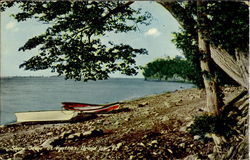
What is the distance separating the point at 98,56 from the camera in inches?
259

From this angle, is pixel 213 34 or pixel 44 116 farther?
pixel 44 116

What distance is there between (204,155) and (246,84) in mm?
1886

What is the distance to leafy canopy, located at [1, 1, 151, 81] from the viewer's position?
20.3 feet

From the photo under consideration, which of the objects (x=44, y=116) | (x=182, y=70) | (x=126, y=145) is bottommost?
(x=44, y=116)

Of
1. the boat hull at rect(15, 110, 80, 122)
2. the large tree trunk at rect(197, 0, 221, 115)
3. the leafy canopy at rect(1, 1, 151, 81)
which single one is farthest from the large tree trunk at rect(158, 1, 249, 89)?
the boat hull at rect(15, 110, 80, 122)

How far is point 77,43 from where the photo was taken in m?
6.50

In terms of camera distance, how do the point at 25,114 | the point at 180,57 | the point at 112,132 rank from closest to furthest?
the point at 180,57 → the point at 112,132 → the point at 25,114

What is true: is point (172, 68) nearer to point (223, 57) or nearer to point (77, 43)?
point (223, 57)

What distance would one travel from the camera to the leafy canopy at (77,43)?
6191 millimetres

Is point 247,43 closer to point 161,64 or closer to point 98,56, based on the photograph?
point 161,64

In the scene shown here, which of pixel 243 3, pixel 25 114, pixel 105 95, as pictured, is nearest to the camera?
pixel 243 3

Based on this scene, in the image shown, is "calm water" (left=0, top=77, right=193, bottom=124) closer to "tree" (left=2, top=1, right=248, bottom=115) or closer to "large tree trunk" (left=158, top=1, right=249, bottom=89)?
"tree" (left=2, top=1, right=248, bottom=115)

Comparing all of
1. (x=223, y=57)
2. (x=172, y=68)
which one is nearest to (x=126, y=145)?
(x=172, y=68)

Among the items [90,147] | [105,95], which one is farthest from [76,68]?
[105,95]
